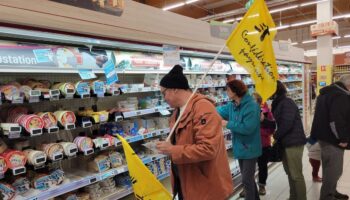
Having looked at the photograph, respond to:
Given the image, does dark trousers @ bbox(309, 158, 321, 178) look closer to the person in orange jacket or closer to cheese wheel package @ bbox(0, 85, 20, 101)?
the person in orange jacket

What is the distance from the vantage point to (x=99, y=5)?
2.28 meters

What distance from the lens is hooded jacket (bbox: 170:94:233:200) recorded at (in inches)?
70.4

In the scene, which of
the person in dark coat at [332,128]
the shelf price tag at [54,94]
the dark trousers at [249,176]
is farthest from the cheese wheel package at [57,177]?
the person in dark coat at [332,128]

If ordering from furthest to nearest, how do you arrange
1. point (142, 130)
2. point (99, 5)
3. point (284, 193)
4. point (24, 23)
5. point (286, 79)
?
point (286, 79)
point (284, 193)
point (142, 130)
point (99, 5)
point (24, 23)

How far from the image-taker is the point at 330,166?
3545 millimetres

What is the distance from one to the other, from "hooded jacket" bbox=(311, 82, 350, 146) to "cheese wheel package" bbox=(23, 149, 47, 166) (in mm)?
3206

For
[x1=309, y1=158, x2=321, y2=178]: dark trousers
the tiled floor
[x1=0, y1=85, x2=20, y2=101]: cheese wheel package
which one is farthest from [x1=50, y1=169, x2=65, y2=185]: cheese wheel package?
[x1=309, y1=158, x2=321, y2=178]: dark trousers

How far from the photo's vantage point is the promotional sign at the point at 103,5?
2141mm

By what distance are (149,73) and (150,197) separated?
177cm

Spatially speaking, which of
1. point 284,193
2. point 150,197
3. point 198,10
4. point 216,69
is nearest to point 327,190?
point 284,193

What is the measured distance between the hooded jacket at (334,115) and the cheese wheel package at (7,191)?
11.3 feet

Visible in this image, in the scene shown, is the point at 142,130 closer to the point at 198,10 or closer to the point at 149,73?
the point at 149,73

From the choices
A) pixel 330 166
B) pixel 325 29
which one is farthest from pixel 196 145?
pixel 325 29

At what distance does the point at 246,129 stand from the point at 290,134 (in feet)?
2.35
